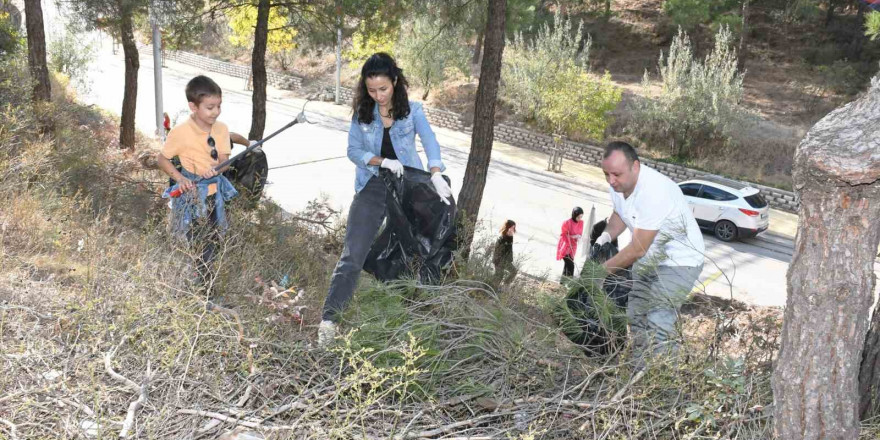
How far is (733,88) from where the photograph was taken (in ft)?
74.3

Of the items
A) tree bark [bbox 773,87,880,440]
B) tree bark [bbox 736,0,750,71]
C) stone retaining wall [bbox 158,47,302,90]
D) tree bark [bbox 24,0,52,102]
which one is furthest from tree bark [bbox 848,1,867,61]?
tree bark [bbox 773,87,880,440]

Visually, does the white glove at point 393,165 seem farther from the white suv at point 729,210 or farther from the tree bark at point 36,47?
the white suv at point 729,210

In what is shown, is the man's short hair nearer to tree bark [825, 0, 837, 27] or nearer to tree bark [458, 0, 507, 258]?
tree bark [458, 0, 507, 258]

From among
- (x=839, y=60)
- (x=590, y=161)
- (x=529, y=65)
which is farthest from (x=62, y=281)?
(x=839, y=60)

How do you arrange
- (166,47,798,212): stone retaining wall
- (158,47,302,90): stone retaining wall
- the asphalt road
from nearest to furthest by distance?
the asphalt road < (166,47,798,212): stone retaining wall < (158,47,302,90): stone retaining wall

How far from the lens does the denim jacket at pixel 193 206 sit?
4793 millimetres

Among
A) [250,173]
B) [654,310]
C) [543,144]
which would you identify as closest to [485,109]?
[250,173]

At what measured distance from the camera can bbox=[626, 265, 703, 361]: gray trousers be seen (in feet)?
10.7

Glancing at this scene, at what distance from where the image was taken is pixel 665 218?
411cm

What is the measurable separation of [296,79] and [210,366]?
1318 inches

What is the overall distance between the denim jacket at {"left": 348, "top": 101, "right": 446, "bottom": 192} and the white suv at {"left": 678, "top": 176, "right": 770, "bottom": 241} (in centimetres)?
1390

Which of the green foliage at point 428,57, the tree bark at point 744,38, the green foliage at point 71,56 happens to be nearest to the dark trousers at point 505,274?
the green foliage at point 71,56

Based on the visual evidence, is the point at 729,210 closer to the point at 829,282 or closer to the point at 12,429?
the point at 829,282

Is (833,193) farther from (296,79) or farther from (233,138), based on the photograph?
(296,79)
